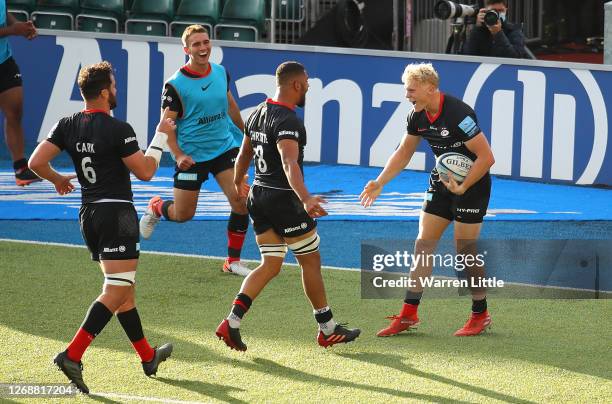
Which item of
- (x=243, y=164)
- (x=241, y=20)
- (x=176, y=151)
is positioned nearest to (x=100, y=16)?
(x=241, y=20)

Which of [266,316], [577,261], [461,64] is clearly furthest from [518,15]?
[266,316]

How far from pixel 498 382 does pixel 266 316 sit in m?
2.08

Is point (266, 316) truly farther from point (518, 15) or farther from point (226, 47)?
point (518, 15)

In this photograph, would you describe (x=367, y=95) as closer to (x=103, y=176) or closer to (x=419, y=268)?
(x=419, y=268)

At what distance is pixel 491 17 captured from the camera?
1371cm

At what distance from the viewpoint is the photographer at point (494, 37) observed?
1376cm

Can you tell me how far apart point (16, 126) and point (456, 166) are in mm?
5667

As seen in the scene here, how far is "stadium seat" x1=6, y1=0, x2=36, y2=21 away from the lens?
16422mm

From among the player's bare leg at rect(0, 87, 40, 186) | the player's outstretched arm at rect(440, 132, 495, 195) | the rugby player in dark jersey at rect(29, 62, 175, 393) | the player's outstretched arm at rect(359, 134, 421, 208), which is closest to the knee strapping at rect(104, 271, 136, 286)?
the rugby player in dark jersey at rect(29, 62, 175, 393)

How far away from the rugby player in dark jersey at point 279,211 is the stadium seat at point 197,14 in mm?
9218

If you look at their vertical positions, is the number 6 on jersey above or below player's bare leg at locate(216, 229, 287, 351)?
above

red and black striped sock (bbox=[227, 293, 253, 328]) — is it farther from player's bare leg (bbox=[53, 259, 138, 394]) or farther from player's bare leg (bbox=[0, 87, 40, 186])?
player's bare leg (bbox=[0, 87, 40, 186])

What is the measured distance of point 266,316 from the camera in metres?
8.36

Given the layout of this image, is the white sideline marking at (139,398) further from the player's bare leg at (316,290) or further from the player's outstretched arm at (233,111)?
the player's outstretched arm at (233,111)
